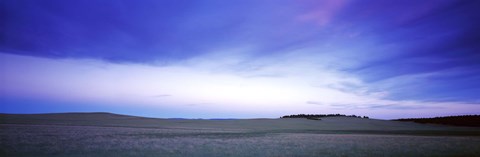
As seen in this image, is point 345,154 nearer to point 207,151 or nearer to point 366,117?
point 207,151

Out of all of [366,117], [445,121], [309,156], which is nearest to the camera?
[309,156]

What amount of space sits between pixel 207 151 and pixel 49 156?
5.80m

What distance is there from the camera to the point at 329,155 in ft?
41.0

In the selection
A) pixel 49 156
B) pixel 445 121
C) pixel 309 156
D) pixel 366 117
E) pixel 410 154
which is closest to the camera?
pixel 49 156

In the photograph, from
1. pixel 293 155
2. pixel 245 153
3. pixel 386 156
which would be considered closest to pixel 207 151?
pixel 245 153

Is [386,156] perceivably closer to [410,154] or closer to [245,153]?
[410,154]

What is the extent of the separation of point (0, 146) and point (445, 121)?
2381 inches

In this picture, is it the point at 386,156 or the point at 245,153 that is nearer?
the point at 386,156

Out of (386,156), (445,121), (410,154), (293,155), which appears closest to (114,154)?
(293,155)

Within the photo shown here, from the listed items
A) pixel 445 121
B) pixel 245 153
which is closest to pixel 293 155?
pixel 245 153

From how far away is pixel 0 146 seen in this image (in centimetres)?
1371

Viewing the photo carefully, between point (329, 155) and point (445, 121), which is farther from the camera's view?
point (445, 121)

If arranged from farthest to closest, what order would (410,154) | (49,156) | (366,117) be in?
(366,117)
(410,154)
(49,156)

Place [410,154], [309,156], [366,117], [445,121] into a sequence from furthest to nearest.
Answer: [366,117] < [445,121] < [410,154] < [309,156]
